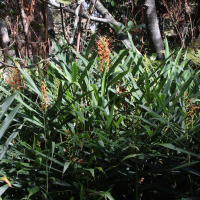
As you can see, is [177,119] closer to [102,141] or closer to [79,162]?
[102,141]

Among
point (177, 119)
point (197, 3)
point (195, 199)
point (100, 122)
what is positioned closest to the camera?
point (195, 199)

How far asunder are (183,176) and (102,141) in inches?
14.8

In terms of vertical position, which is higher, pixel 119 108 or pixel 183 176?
pixel 119 108

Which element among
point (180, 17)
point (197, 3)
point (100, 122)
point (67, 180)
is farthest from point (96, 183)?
point (197, 3)

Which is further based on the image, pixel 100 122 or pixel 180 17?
pixel 180 17

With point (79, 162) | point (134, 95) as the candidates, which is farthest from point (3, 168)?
point (134, 95)

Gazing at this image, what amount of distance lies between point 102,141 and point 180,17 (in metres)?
→ 3.01

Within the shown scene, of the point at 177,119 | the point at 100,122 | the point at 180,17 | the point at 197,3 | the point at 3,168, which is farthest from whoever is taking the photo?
the point at 197,3

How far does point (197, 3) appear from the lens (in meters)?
3.76

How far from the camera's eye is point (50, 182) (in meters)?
0.93

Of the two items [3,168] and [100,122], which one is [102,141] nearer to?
[100,122]

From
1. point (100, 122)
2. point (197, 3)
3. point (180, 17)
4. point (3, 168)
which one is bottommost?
point (3, 168)

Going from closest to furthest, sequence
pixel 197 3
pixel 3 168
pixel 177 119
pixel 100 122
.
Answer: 1. pixel 3 168
2. pixel 100 122
3. pixel 177 119
4. pixel 197 3

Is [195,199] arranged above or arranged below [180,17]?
below
